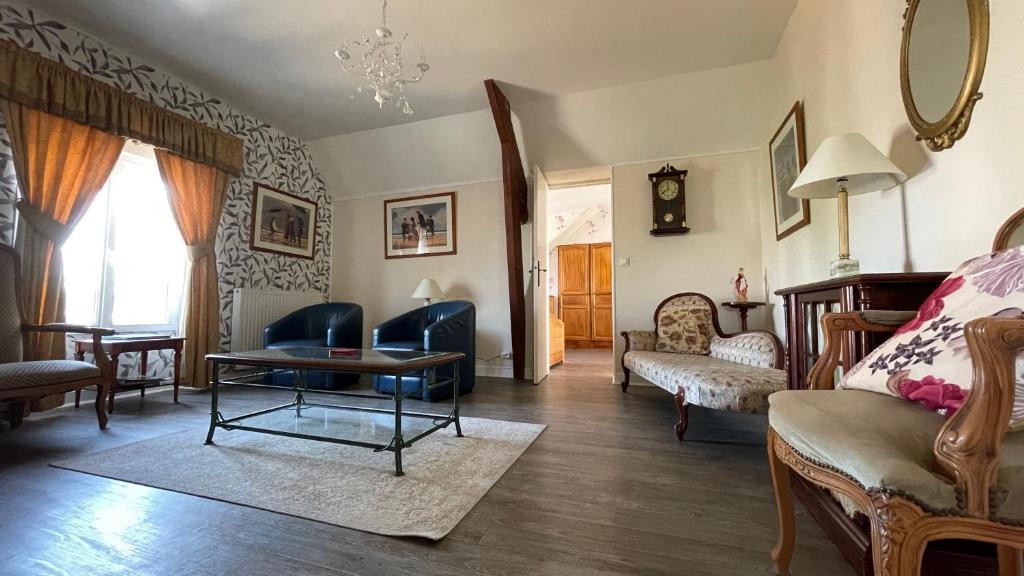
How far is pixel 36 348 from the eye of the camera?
8.45 feet

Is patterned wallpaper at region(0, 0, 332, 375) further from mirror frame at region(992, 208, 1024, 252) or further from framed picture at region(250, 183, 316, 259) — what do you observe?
mirror frame at region(992, 208, 1024, 252)

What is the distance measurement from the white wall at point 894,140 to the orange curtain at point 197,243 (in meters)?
5.04

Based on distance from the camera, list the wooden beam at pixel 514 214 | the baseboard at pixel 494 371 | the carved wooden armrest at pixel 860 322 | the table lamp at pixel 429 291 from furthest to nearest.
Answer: the baseboard at pixel 494 371, the table lamp at pixel 429 291, the wooden beam at pixel 514 214, the carved wooden armrest at pixel 860 322

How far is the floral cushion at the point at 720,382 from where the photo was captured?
194 cm

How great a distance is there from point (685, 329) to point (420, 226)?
11.2ft

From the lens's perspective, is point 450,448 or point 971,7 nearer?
point 971,7

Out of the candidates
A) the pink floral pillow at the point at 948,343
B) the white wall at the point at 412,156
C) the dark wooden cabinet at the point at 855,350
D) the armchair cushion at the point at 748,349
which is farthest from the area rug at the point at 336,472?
the white wall at the point at 412,156

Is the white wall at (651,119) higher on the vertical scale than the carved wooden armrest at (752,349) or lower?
higher

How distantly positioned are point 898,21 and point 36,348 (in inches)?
203

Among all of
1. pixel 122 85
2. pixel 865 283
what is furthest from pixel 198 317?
pixel 865 283

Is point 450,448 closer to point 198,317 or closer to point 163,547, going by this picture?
point 163,547

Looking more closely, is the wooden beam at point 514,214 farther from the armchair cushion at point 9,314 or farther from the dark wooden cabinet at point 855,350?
the armchair cushion at point 9,314

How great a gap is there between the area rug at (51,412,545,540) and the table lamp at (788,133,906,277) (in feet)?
5.82

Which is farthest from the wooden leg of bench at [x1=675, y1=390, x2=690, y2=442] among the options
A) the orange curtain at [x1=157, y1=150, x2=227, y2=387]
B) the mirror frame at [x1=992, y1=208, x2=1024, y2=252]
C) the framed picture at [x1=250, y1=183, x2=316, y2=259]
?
the framed picture at [x1=250, y1=183, x2=316, y2=259]
